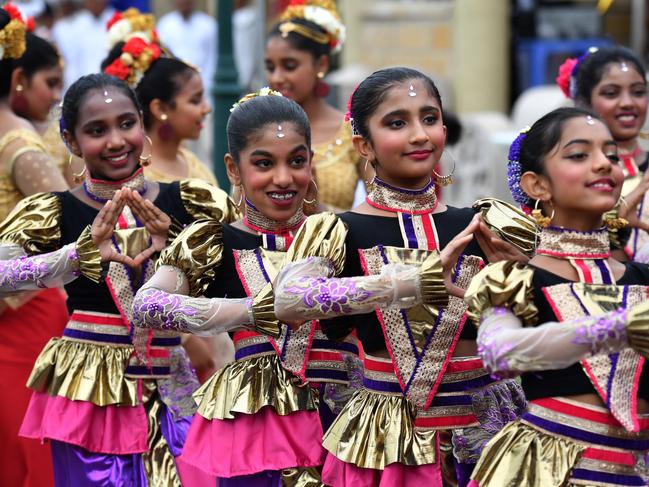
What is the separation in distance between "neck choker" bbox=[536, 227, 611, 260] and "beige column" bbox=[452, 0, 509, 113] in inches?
422

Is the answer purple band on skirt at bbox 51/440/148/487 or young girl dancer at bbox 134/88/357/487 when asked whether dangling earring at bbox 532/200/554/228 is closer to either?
young girl dancer at bbox 134/88/357/487

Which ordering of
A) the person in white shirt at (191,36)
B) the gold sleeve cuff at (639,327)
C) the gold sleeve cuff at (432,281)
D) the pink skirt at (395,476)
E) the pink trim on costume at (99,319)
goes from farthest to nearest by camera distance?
the person in white shirt at (191,36) → the pink trim on costume at (99,319) → the pink skirt at (395,476) → the gold sleeve cuff at (432,281) → the gold sleeve cuff at (639,327)

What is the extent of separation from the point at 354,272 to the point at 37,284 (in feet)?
4.51

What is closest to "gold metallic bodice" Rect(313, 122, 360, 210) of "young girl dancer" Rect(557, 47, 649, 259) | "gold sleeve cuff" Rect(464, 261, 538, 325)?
"young girl dancer" Rect(557, 47, 649, 259)

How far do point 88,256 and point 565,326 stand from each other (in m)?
2.08

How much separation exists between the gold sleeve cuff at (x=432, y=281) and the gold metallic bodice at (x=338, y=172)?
10.4 feet

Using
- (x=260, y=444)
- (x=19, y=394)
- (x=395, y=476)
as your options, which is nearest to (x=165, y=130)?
(x=19, y=394)

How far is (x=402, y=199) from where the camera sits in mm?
4559

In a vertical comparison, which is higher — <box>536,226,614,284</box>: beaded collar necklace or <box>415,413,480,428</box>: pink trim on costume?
<box>536,226,614,284</box>: beaded collar necklace

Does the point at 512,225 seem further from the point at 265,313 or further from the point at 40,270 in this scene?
the point at 40,270

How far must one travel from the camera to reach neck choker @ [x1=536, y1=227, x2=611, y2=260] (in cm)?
407

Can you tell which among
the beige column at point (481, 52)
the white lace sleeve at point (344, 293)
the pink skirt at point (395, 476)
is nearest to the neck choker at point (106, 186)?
the white lace sleeve at point (344, 293)

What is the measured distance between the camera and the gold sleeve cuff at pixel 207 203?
5.40 meters

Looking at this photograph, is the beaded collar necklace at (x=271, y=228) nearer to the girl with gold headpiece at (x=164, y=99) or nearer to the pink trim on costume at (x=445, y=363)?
the pink trim on costume at (x=445, y=363)
